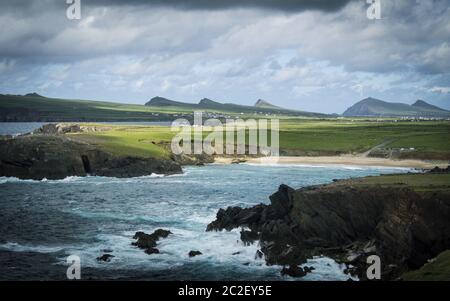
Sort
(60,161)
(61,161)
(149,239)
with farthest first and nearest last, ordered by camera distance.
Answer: (61,161), (60,161), (149,239)

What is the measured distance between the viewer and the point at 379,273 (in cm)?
4431

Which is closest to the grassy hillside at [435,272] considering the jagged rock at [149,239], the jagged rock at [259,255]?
the jagged rock at [259,255]

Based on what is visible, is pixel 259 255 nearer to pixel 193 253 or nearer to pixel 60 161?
pixel 193 253

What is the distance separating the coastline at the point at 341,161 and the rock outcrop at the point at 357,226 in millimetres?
74149

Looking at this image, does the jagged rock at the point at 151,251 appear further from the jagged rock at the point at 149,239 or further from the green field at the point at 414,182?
the green field at the point at 414,182

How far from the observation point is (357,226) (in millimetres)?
54719

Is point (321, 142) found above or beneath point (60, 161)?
above

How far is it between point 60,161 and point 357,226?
69.9 metres

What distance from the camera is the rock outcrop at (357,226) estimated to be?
1921 inches

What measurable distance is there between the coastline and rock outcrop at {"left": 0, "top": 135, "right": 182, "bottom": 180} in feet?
106

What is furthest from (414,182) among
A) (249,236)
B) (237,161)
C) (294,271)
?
(237,161)

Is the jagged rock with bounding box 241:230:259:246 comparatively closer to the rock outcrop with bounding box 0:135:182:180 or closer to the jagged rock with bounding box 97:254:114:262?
the jagged rock with bounding box 97:254:114:262
